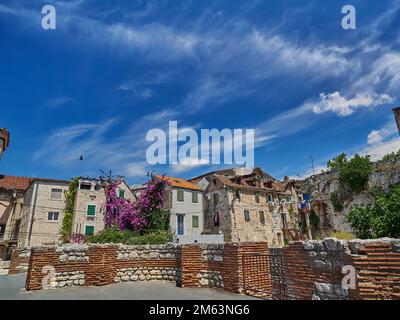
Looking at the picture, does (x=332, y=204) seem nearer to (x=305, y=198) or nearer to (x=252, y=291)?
(x=305, y=198)

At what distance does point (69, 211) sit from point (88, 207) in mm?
2039

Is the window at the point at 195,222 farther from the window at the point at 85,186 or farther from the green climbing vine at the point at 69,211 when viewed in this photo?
the green climbing vine at the point at 69,211

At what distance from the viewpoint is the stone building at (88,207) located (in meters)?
29.6

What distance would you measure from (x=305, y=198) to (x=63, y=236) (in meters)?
27.8

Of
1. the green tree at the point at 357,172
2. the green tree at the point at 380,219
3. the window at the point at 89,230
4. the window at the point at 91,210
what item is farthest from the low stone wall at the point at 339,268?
the window at the point at 91,210

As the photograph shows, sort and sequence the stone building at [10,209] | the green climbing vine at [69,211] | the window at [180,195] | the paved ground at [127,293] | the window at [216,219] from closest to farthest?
the paved ground at [127,293], the green climbing vine at [69,211], the window at [180,195], the window at [216,219], the stone building at [10,209]

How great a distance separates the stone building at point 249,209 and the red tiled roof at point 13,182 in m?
22.9

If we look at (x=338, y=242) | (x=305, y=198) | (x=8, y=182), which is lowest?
(x=338, y=242)

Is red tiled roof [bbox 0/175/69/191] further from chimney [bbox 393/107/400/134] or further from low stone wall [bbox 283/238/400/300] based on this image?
chimney [bbox 393/107/400/134]

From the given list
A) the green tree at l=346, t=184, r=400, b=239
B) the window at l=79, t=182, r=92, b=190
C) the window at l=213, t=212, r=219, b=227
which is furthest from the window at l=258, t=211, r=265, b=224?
the window at l=79, t=182, r=92, b=190

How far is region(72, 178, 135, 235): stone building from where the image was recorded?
29577 millimetres

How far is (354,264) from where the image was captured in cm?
436

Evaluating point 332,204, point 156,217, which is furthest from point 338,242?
point 332,204

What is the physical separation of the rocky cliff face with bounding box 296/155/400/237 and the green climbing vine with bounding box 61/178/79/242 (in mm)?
27117
